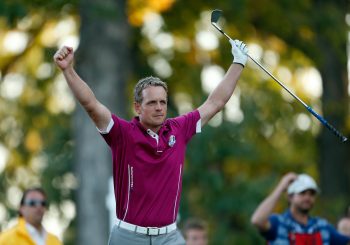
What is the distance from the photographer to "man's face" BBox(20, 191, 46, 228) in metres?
11.9

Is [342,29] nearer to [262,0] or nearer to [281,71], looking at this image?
[262,0]

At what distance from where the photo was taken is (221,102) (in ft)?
30.0

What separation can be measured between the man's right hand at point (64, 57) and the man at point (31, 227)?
3646 mm

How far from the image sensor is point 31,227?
39.0 ft

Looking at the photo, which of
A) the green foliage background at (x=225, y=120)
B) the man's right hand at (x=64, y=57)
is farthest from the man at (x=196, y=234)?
the green foliage background at (x=225, y=120)

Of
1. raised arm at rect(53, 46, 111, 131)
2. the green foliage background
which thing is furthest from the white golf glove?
the green foliage background

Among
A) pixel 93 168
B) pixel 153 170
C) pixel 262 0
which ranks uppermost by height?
pixel 262 0

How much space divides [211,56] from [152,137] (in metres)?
16.9

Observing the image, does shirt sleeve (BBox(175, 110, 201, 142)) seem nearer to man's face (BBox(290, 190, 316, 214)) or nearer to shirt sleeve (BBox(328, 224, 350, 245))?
man's face (BBox(290, 190, 316, 214))

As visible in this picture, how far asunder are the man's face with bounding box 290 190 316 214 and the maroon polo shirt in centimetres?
347

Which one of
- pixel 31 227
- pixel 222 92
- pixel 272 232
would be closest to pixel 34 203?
pixel 31 227

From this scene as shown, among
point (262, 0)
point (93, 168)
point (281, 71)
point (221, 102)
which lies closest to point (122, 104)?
point (93, 168)

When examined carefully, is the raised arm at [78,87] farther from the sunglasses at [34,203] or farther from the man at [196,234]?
the man at [196,234]

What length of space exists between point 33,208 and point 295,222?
2297 millimetres
